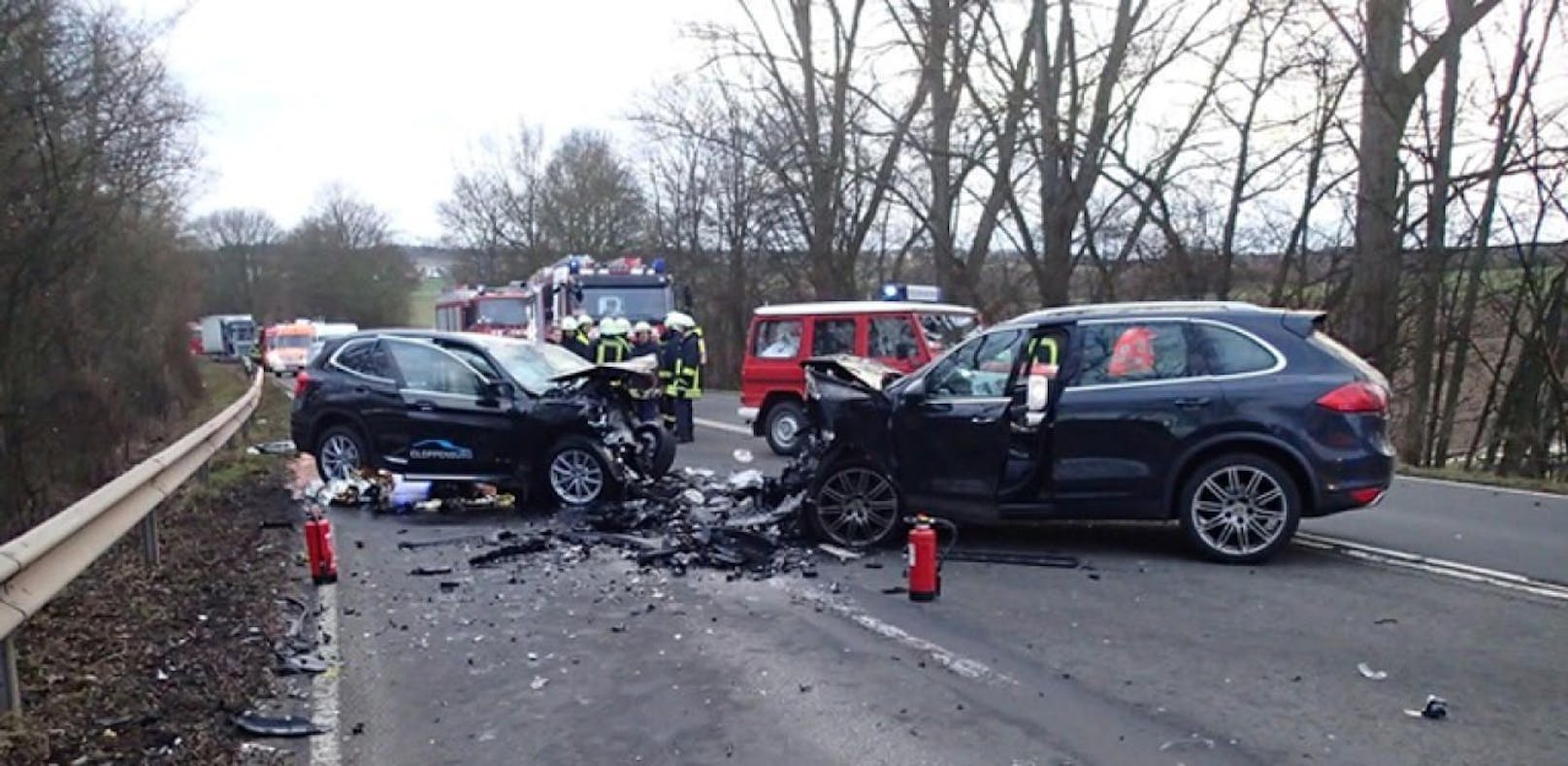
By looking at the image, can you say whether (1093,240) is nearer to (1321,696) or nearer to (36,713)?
(1321,696)

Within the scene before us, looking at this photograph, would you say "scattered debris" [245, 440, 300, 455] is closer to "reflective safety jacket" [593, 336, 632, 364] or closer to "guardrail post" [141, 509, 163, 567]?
"reflective safety jacket" [593, 336, 632, 364]

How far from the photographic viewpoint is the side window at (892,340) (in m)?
14.3

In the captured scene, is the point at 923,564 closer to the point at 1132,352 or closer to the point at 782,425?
the point at 1132,352

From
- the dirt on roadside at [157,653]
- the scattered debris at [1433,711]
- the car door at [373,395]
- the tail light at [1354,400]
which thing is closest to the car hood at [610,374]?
the car door at [373,395]

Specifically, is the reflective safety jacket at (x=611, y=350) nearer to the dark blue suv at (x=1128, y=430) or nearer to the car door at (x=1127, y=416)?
the dark blue suv at (x=1128, y=430)

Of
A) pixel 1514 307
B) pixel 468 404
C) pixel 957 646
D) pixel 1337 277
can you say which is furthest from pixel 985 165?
pixel 957 646

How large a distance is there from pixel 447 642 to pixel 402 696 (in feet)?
2.92

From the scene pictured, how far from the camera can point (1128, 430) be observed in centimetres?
762

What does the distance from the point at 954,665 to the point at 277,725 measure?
9.76 ft

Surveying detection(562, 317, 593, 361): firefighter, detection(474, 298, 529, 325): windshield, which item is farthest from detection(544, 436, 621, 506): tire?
detection(474, 298, 529, 325): windshield

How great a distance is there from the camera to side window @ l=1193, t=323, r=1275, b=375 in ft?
24.6

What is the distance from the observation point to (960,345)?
27.4ft

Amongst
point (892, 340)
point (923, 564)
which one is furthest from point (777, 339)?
point (923, 564)

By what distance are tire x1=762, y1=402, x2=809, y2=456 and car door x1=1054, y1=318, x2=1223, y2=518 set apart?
7176mm
